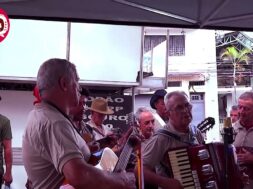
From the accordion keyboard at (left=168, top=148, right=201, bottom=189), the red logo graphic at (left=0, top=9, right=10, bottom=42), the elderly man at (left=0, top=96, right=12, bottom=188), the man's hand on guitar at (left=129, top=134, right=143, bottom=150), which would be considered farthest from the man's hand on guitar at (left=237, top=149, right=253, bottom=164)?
the elderly man at (left=0, top=96, right=12, bottom=188)

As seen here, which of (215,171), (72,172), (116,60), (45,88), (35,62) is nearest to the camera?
(72,172)

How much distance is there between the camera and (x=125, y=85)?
725 centimetres

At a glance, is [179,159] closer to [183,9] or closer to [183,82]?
[183,9]

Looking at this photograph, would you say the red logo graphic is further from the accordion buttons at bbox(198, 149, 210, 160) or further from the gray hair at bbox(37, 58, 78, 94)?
the accordion buttons at bbox(198, 149, 210, 160)

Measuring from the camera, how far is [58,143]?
2.00 m

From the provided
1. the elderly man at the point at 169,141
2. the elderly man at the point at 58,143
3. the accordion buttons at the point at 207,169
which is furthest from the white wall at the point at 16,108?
the elderly man at the point at 58,143

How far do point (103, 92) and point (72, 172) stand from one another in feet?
19.0

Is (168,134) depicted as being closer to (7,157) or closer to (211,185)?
(211,185)

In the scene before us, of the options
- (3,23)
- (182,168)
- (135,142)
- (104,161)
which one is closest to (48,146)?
(104,161)

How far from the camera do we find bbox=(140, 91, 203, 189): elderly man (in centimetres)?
354

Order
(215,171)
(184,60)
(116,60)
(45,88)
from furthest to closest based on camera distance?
(184,60), (116,60), (215,171), (45,88)

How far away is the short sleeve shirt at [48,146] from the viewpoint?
199cm

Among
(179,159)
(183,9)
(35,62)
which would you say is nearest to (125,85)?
(35,62)

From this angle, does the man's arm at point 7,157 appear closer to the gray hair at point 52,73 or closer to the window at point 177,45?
the gray hair at point 52,73
